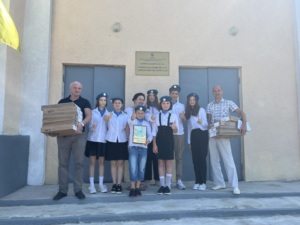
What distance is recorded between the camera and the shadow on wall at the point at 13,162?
17.4ft

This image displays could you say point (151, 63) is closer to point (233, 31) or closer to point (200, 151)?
point (233, 31)

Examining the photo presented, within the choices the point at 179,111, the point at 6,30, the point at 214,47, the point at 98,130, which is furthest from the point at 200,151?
the point at 6,30

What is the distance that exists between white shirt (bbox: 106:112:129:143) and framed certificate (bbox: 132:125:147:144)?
0.33 metres

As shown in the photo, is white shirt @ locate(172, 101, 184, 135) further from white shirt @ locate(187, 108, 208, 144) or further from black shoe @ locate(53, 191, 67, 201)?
black shoe @ locate(53, 191, 67, 201)

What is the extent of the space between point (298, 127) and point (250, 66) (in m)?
1.88

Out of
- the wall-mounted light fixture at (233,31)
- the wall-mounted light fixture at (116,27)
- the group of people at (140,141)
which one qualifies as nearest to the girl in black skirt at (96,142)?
the group of people at (140,141)

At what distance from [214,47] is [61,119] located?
165 inches

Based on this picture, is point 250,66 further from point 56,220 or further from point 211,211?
point 56,220

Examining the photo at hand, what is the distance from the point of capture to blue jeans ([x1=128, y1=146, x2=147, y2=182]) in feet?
17.6

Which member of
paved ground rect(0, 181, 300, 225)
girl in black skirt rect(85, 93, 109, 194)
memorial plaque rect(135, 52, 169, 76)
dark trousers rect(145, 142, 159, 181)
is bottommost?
paved ground rect(0, 181, 300, 225)

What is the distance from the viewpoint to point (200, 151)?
584cm

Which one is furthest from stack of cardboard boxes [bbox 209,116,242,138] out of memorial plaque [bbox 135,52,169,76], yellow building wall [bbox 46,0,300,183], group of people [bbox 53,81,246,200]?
memorial plaque [bbox 135,52,169,76]

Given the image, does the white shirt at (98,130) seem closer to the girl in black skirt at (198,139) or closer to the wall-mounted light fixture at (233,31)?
the girl in black skirt at (198,139)

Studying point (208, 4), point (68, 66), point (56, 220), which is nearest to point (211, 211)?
point (56, 220)
